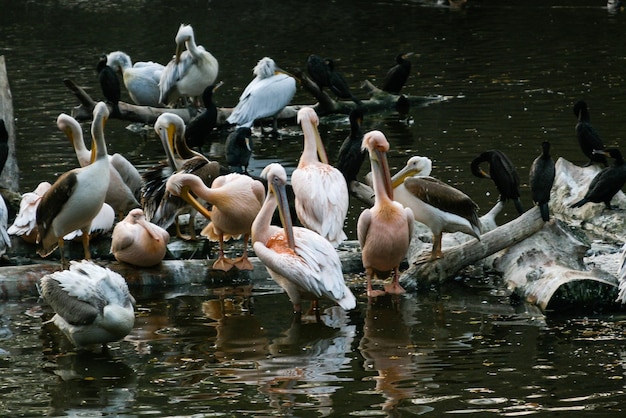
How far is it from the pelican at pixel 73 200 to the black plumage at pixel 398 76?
26.0 ft

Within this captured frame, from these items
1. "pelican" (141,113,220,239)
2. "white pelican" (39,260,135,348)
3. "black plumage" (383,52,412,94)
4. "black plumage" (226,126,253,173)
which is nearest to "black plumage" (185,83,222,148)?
"black plumage" (226,126,253,173)

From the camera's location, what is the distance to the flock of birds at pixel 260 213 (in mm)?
6762

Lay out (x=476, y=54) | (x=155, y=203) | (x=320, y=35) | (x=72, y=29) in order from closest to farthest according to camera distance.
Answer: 1. (x=155, y=203)
2. (x=476, y=54)
3. (x=320, y=35)
4. (x=72, y=29)

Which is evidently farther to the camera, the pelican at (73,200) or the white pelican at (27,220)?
the white pelican at (27,220)

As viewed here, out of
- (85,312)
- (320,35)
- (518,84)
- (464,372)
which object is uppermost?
(320,35)

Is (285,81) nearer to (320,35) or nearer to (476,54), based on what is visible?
(476,54)

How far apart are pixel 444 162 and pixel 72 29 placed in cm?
1667

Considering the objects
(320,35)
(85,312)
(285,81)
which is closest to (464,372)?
(85,312)

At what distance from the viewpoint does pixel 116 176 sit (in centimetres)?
927

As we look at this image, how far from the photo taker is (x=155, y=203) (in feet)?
29.7

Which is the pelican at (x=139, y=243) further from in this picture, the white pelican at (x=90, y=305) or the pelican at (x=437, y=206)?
the pelican at (x=437, y=206)

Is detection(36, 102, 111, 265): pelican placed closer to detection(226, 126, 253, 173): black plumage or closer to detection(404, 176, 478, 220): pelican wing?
detection(404, 176, 478, 220): pelican wing

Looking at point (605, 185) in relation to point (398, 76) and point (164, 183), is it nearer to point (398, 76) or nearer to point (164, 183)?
point (164, 183)

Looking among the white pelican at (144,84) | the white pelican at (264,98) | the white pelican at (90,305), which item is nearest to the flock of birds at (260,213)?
the white pelican at (90,305)
